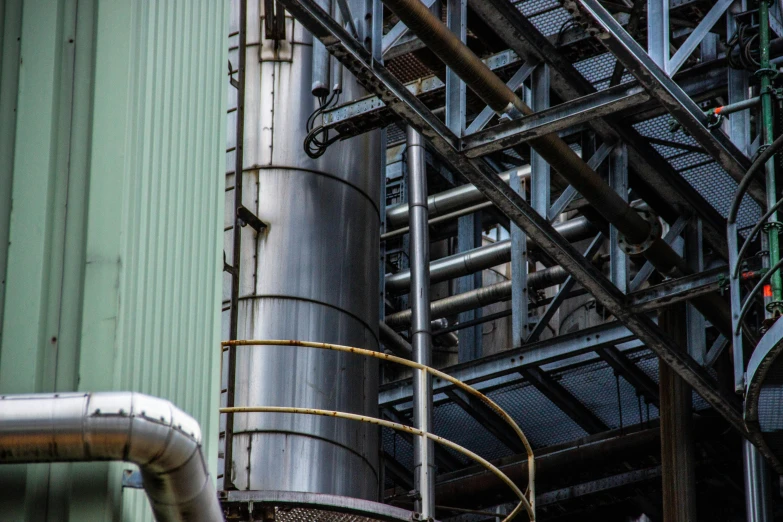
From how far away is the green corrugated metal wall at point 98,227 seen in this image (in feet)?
21.1

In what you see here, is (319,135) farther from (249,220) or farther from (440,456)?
(440,456)

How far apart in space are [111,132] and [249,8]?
32.2 ft

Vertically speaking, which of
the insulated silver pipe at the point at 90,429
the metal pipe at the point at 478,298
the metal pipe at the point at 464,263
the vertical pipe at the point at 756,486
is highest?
the metal pipe at the point at 464,263

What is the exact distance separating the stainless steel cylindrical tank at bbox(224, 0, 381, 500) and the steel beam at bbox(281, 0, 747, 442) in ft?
1.74

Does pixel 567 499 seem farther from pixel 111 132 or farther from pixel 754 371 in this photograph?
pixel 111 132

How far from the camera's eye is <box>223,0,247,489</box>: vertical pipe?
13055mm

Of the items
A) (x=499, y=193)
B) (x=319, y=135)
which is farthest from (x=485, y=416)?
(x=319, y=135)

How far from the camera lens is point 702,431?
64.3 ft

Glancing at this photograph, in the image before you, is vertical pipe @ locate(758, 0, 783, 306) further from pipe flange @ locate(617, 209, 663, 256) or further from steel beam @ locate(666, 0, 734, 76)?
pipe flange @ locate(617, 209, 663, 256)

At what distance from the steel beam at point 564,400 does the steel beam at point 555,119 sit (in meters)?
5.80

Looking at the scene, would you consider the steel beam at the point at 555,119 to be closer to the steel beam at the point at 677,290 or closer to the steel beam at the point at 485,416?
the steel beam at the point at 677,290

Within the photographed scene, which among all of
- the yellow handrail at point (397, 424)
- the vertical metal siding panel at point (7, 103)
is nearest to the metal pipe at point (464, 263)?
the yellow handrail at point (397, 424)

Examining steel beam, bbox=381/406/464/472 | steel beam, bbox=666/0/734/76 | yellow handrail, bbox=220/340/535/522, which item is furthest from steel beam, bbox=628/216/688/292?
steel beam, bbox=381/406/464/472

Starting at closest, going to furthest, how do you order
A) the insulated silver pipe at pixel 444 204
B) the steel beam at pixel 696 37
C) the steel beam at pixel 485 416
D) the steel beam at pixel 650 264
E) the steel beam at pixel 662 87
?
1. the steel beam at pixel 662 87
2. the steel beam at pixel 696 37
3. the steel beam at pixel 650 264
4. the steel beam at pixel 485 416
5. the insulated silver pipe at pixel 444 204
